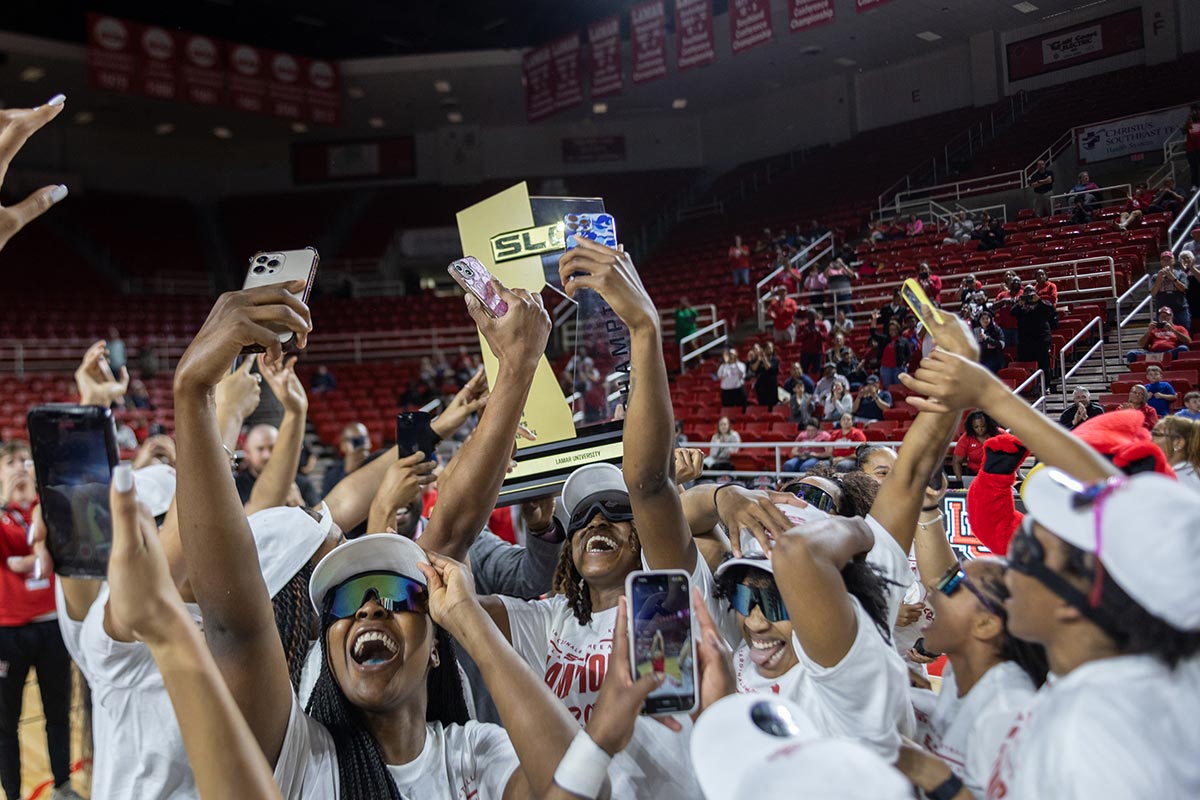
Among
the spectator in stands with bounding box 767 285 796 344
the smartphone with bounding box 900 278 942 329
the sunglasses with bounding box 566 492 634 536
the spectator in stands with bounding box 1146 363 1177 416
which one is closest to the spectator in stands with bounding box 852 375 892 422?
the spectator in stands with bounding box 767 285 796 344

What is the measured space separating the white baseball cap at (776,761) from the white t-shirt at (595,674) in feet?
1.19

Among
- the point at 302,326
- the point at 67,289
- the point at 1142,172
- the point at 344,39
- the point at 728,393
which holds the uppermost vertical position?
the point at 344,39

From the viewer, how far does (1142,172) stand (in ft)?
12.1

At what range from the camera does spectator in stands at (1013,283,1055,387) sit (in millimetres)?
3391

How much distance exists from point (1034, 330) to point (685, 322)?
18.7 feet

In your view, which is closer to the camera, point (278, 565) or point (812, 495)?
point (278, 565)

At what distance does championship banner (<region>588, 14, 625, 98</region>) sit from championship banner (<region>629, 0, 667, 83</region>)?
1.07 m

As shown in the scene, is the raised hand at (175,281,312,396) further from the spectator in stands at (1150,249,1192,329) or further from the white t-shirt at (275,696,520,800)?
the spectator in stands at (1150,249,1192,329)

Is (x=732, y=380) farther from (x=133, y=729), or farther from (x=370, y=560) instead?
(x=133, y=729)

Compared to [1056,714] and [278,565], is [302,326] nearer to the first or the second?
[278,565]

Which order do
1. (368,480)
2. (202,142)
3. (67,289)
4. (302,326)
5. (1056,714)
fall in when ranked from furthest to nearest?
(202,142)
(67,289)
(368,480)
(302,326)
(1056,714)

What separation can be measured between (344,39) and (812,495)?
19.7m

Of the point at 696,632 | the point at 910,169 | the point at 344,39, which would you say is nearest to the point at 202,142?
the point at 344,39

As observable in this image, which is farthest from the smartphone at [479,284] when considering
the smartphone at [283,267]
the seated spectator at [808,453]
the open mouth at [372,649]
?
the seated spectator at [808,453]
